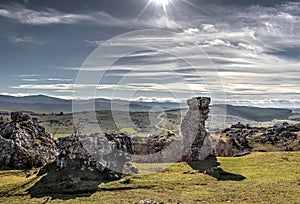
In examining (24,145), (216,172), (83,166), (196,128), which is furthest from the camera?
(196,128)

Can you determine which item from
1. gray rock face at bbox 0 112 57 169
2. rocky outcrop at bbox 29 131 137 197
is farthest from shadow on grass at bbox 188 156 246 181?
gray rock face at bbox 0 112 57 169

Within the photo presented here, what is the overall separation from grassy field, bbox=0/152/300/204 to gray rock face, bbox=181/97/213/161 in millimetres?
10575

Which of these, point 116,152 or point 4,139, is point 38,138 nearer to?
point 4,139

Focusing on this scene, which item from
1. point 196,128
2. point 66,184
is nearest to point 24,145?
point 66,184

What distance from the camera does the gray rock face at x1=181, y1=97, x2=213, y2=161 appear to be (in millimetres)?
52906

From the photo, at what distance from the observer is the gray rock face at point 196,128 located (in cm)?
5291

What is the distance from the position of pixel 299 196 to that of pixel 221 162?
769 inches

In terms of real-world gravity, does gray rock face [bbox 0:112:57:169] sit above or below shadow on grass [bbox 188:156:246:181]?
above

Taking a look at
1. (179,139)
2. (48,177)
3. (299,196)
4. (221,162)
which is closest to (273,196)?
(299,196)

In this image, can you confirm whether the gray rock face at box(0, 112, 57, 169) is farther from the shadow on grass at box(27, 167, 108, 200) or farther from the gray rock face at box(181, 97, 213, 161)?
the gray rock face at box(181, 97, 213, 161)

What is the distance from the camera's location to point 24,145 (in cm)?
4456

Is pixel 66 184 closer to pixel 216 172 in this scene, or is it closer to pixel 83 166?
pixel 83 166

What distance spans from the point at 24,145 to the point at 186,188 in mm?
26219

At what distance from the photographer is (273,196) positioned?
1122 inches
